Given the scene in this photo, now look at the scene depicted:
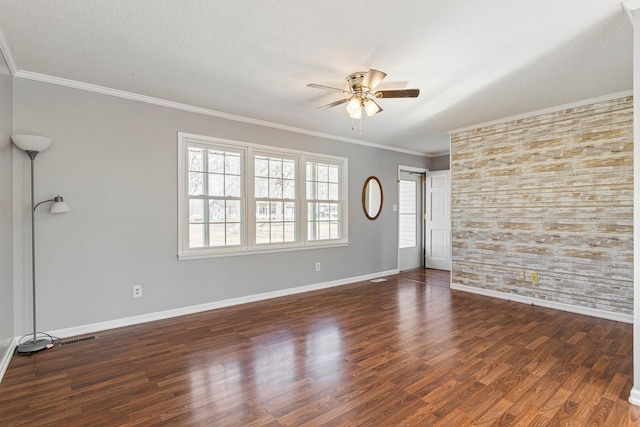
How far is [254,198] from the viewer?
4469 millimetres

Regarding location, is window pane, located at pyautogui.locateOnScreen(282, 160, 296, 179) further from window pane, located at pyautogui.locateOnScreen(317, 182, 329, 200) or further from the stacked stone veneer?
the stacked stone veneer

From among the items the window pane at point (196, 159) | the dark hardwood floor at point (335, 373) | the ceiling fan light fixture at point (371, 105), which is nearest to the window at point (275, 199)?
the window pane at point (196, 159)

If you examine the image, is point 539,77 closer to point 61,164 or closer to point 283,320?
point 283,320

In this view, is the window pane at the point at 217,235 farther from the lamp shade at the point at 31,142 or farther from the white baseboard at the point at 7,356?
the white baseboard at the point at 7,356

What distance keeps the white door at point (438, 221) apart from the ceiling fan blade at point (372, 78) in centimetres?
412

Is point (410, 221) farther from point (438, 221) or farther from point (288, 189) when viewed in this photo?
point (288, 189)

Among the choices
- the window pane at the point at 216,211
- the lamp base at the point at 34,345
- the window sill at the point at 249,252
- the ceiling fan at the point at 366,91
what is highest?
the ceiling fan at the point at 366,91

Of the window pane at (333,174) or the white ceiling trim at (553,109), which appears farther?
the window pane at (333,174)

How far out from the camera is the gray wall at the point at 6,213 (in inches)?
100

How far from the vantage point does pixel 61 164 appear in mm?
3170

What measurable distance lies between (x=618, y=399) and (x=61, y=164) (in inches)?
192

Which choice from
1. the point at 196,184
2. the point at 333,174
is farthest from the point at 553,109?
the point at 196,184

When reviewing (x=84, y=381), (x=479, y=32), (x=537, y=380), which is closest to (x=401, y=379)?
(x=537, y=380)

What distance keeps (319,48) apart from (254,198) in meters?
2.36
